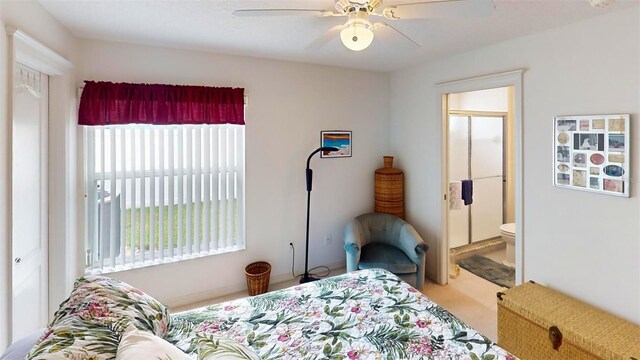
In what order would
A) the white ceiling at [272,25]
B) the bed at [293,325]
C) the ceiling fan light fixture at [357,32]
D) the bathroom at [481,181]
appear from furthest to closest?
the bathroom at [481,181]
the white ceiling at [272,25]
the ceiling fan light fixture at [357,32]
the bed at [293,325]

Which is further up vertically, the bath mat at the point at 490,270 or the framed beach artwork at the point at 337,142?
the framed beach artwork at the point at 337,142

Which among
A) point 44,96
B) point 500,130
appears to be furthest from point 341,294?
point 500,130

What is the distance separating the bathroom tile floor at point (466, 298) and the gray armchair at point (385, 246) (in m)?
0.29

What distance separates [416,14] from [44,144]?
8.58ft

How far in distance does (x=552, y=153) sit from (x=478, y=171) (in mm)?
2018

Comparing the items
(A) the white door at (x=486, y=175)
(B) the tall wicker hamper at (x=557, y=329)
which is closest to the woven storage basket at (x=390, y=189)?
(A) the white door at (x=486, y=175)

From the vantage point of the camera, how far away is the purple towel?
13.8ft

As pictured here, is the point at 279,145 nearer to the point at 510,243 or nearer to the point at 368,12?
the point at 368,12

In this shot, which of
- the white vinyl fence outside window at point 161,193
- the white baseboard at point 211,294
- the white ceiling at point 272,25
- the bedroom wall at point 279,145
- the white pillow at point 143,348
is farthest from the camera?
the white baseboard at point 211,294

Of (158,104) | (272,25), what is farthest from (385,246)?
(158,104)

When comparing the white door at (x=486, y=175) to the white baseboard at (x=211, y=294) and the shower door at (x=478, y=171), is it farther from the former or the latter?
the white baseboard at (x=211, y=294)

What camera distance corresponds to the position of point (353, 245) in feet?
10.8

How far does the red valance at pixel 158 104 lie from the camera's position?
2639 mm

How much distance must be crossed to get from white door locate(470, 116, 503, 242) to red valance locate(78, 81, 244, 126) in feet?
10.5
